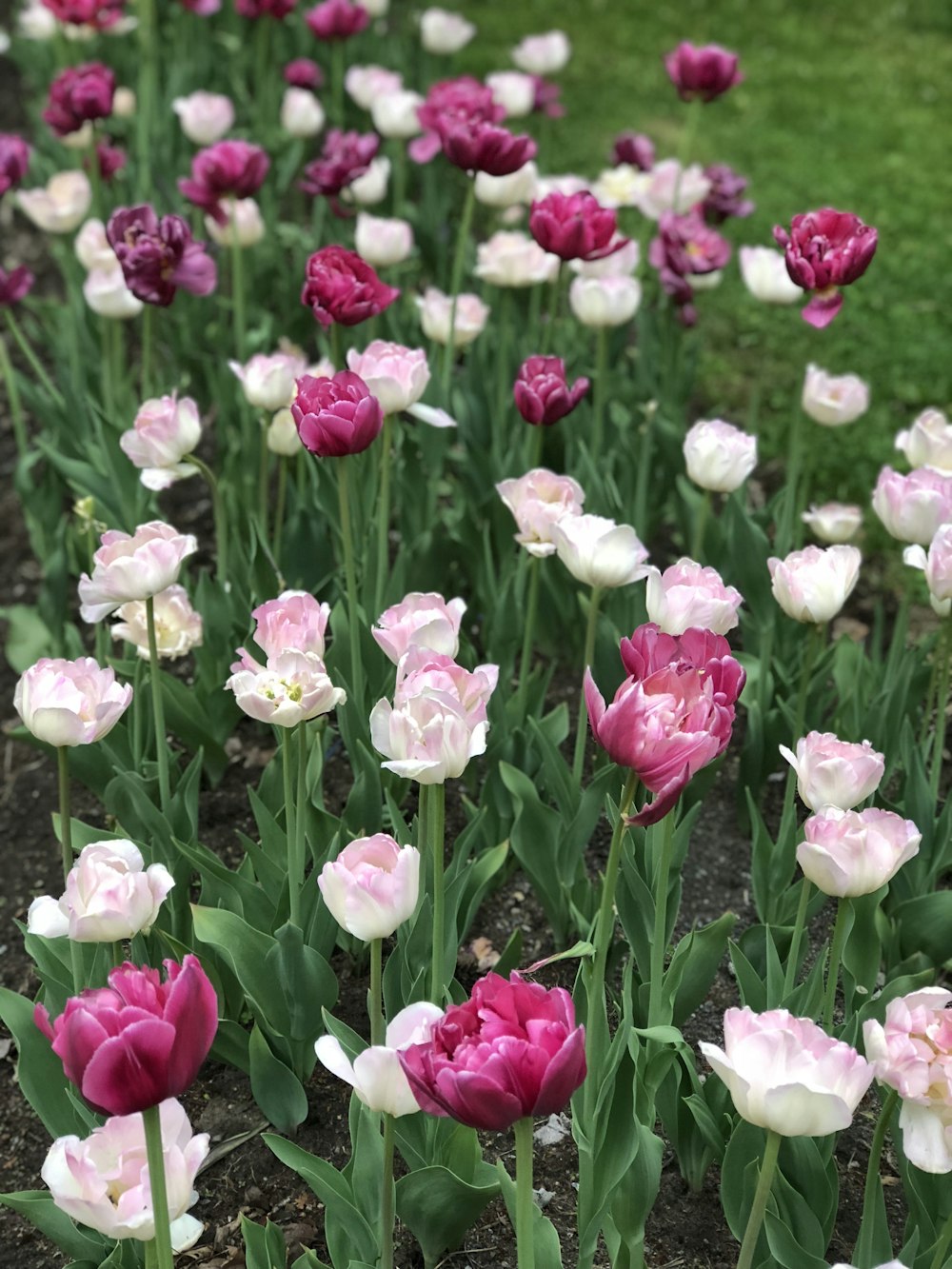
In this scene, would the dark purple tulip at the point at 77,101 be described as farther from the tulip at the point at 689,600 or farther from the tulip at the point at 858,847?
the tulip at the point at 858,847

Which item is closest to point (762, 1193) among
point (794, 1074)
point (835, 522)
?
point (794, 1074)

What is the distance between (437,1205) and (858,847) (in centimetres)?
63

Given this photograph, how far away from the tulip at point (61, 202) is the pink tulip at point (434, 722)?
2.48 meters

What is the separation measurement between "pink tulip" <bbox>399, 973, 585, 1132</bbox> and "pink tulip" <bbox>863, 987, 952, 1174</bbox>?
1.16 ft

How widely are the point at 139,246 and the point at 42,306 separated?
1.82 metres

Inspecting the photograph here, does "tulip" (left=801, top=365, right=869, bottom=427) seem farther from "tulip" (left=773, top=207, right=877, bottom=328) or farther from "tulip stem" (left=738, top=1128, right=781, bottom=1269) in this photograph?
Answer: "tulip stem" (left=738, top=1128, right=781, bottom=1269)

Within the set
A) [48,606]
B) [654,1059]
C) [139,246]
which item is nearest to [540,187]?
[139,246]

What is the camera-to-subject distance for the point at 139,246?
2.66 meters

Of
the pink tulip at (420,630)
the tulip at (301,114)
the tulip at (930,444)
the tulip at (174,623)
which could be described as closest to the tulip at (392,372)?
the tulip at (174,623)

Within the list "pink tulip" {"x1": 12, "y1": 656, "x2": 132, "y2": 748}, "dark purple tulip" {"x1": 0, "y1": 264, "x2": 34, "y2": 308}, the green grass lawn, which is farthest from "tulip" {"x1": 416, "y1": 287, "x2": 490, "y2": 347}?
"pink tulip" {"x1": 12, "y1": 656, "x2": 132, "y2": 748}

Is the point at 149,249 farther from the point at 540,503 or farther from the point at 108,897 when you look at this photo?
the point at 108,897

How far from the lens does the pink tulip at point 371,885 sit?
4.88 feet

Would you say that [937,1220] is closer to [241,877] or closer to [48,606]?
[241,877]

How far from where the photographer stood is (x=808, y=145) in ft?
19.8
